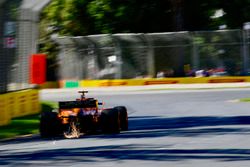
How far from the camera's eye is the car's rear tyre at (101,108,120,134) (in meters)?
17.5

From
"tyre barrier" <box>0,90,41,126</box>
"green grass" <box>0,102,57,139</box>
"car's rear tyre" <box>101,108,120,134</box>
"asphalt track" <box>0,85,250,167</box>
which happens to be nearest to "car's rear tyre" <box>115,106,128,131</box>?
"asphalt track" <box>0,85,250,167</box>

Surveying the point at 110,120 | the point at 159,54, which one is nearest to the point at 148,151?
the point at 110,120

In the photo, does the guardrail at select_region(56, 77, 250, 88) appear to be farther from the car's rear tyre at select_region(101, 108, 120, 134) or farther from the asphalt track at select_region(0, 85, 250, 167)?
the car's rear tyre at select_region(101, 108, 120, 134)

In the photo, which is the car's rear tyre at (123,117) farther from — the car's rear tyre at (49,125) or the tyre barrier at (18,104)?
the tyre barrier at (18,104)

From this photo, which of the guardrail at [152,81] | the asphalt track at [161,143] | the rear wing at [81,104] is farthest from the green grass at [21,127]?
the guardrail at [152,81]

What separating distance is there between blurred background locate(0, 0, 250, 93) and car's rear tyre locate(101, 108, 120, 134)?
18.4 m

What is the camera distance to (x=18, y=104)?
2536 centimetres

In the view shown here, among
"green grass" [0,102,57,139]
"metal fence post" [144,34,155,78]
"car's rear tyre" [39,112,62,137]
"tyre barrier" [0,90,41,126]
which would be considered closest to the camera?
"car's rear tyre" [39,112,62,137]

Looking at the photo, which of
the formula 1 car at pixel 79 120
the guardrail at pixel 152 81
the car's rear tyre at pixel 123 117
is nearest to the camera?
the formula 1 car at pixel 79 120

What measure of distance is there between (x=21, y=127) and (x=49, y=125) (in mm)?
4100

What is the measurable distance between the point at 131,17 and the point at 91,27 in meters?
3.25

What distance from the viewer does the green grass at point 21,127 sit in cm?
2010

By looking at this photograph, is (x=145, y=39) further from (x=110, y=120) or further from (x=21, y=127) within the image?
(x=110, y=120)

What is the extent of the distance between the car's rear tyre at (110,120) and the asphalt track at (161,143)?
256mm
